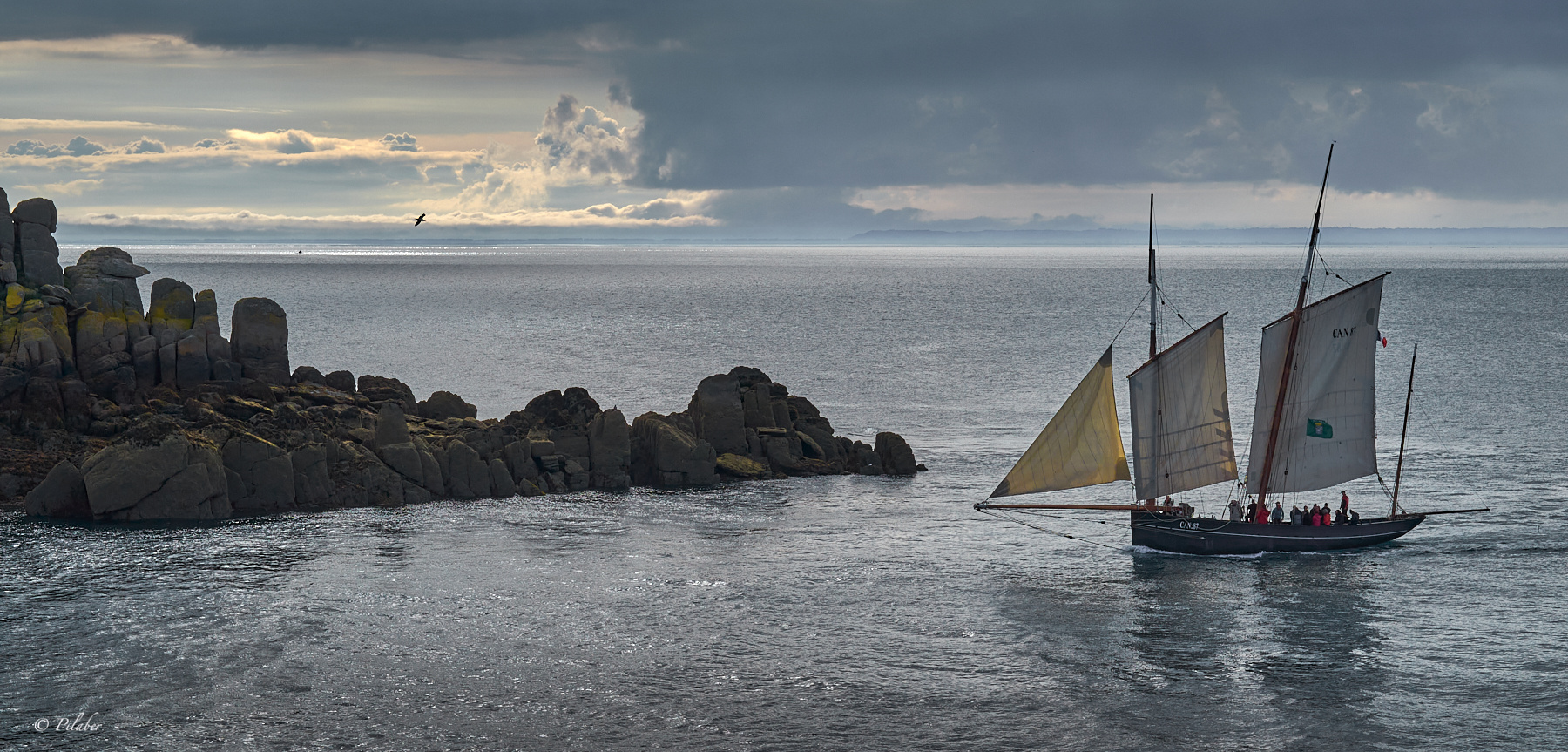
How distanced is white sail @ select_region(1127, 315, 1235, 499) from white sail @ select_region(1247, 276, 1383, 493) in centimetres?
208

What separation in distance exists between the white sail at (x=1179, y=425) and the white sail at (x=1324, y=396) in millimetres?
2082

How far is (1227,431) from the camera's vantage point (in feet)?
189

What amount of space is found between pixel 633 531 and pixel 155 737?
2588cm

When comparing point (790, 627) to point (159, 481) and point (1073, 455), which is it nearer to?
point (1073, 455)

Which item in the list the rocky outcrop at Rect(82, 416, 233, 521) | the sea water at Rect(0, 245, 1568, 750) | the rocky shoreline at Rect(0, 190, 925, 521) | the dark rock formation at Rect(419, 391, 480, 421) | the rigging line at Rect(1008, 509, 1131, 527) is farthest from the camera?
the dark rock formation at Rect(419, 391, 480, 421)

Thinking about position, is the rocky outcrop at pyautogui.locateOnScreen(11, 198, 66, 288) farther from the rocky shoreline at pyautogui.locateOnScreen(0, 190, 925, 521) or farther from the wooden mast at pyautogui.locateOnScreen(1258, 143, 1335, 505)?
the wooden mast at pyautogui.locateOnScreen(1258, 143, 1335, 505)

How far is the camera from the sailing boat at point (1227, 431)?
182 ft

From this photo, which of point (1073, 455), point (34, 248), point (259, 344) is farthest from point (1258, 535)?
point (34, 248)

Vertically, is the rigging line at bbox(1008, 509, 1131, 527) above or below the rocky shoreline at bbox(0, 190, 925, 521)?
below

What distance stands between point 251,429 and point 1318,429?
5278 cm

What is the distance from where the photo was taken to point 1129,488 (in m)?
69.8

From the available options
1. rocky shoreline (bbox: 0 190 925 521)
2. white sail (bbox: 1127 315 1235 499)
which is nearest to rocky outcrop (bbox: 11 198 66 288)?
rocky shoreline (bbox: 0 190 925 521)

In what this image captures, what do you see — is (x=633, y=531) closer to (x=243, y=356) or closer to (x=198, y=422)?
(x=198, y=422)

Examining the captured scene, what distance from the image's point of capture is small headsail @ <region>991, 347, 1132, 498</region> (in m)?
55.5
